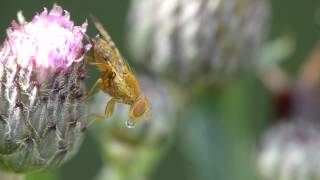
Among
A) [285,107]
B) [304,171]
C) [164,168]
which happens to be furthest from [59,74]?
[164,168]

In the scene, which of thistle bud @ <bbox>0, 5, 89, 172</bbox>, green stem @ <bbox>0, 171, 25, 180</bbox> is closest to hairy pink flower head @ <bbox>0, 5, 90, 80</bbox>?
thistle bud @ <bbox>0, 5, 89, 172</bbox>

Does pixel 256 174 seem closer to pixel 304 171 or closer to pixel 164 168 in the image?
pixel 304 171

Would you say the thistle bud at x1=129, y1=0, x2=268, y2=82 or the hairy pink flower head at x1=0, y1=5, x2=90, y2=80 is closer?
the hairy pink flower head at x1=0, y1=5, x2=90, y2=80

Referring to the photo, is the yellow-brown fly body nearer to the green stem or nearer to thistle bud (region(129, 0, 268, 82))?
the green stem

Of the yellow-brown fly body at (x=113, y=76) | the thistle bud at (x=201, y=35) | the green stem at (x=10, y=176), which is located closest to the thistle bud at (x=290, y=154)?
the thistle bud at (x=201, y=35)

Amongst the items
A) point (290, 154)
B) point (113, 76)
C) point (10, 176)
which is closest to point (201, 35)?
point (290, 154)
